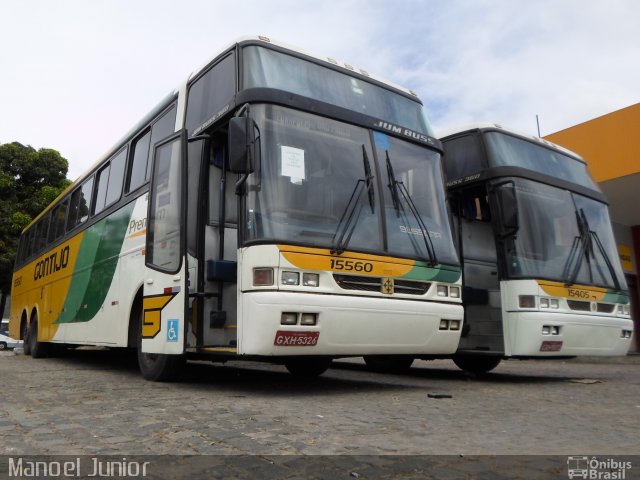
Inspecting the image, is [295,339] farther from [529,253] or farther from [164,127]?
[529,253]

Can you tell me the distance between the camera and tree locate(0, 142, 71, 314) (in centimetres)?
2392

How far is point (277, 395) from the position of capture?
19.2ft

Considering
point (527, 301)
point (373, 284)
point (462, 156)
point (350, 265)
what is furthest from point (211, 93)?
point (527, 301)

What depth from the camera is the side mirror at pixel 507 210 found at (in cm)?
766

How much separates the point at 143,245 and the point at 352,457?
15.8 feet

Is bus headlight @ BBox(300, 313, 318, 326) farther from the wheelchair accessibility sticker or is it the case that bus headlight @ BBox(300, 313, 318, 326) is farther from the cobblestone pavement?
the wheelchair accessibility sticker

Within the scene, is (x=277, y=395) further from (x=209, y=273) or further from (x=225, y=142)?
(x=225, y=142)

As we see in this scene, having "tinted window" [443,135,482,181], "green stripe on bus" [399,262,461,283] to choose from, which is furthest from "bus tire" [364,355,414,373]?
"green stripe on bus" [399,262,461,283]

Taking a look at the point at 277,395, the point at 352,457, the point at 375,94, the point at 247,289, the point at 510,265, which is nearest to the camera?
the point at 352,457

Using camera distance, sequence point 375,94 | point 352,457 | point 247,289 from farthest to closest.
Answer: point 375,94 → point 247,289 → point 352,457

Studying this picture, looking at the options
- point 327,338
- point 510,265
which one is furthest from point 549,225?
point 327,338

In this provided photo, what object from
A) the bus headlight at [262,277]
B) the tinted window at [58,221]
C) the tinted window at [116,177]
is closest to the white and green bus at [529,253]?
the bus headlight at [262,277]

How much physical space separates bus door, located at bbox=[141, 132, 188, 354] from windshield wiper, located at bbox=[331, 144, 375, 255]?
164cm

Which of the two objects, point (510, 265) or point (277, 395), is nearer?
point (277, 395)
